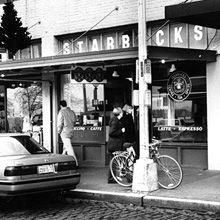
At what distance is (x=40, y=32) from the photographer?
15320 mm

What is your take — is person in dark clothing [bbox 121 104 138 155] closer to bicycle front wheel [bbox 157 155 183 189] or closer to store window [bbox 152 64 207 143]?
bicycle front wheel [bbox 157 155 183 189]

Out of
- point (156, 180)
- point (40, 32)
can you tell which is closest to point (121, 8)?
point (40, 32)

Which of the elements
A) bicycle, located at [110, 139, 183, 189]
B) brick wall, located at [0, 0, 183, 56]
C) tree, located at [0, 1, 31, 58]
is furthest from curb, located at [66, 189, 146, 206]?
tree, located at [0, 1, 31, 58]

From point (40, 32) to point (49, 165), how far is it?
764 centimetres

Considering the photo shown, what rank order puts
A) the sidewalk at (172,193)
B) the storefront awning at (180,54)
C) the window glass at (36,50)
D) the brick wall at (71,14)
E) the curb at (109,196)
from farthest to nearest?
the window glass at (36,50)
the brick wall at (71,14)
the storefront awning at (180,54)
the curb at (109,196)
the sidewalk at (172,193)

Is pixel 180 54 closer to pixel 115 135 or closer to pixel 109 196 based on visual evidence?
pixel 115 135

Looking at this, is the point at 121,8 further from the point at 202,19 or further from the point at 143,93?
the point at 143,93

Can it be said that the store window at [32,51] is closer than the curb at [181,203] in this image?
No

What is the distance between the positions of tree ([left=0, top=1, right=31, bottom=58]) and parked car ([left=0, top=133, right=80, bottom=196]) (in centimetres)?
604

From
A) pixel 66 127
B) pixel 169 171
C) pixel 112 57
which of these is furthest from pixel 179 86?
pixel 169 171

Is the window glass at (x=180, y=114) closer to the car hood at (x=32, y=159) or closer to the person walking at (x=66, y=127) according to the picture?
the person walking at (x=66, y=127)

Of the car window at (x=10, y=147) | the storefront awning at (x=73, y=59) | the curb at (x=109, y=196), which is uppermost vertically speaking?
the storefront awning at (x=73, y=59)

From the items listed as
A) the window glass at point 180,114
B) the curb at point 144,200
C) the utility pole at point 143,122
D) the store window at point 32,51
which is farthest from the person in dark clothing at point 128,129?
the store window at point 32,51

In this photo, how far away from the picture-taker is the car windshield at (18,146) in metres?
8.94
